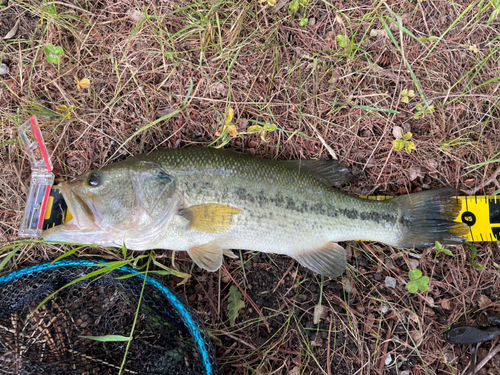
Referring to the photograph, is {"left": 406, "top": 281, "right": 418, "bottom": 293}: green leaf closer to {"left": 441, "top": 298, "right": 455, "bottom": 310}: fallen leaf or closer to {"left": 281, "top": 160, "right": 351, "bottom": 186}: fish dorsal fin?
{"left": 441, "top": 298, "right": 455, "bottom": 310}: fallen leaf

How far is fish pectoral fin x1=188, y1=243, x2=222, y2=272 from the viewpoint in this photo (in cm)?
282

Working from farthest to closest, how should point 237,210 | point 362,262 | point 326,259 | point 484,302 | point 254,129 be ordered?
point 362,262
point 484,302
point 326,259
point 254,129
point 237,210

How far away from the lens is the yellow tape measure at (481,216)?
3.14 meters

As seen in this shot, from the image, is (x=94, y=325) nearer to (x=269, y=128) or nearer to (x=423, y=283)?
(x=269, y=128)

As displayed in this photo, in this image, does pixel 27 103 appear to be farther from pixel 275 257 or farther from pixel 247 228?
pixel 275 257

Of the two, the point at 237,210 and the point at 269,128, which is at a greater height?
the point at 269,128

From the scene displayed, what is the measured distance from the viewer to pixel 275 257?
318 centimetres

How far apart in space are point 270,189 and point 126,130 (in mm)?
1563

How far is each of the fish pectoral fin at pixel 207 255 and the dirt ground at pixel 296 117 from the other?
0.37 meters

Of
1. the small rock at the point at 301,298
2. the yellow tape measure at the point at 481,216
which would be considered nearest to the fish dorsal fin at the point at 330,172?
the yellow tape measure at the point at 481,216

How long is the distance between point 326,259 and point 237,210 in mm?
→ 999

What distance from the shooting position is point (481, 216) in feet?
10.4

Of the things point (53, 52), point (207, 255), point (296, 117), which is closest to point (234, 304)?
point (207, 255)

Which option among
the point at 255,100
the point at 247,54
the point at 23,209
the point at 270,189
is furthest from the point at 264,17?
the point at 23,209
